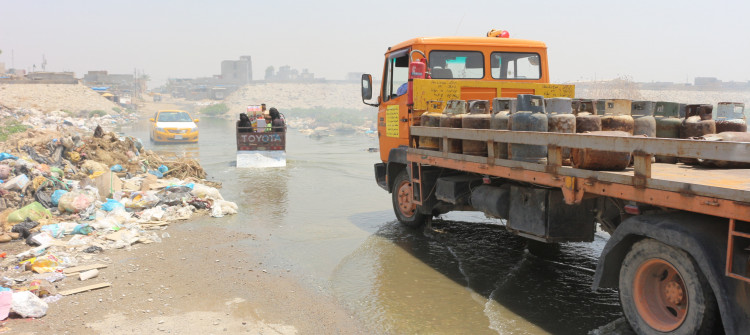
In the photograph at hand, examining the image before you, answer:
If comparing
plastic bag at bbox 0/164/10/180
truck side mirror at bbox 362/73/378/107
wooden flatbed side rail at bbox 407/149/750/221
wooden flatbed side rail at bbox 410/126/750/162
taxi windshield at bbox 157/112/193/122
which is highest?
truck side mirror at bbox 362/73/378/107

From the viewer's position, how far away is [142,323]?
4.75m

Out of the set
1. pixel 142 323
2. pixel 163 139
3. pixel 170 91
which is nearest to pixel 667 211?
pixel 142 323

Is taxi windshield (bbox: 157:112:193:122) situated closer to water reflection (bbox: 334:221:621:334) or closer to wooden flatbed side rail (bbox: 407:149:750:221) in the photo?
water reflection (bbox: 334:221:621:334)

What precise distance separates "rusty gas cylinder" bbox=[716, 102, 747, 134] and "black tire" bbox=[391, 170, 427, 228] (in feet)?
13.4

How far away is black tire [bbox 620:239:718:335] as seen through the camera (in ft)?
11.5

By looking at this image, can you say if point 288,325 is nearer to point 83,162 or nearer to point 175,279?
point 175,279

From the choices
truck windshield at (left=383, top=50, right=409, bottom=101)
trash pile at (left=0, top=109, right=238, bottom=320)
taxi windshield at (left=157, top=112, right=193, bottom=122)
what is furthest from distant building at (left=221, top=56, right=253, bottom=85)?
truck windshield at (left=383, top=50, right=409, bottom=101)

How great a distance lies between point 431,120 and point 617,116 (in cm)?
256

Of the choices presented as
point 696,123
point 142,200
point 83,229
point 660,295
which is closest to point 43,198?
point 142,200

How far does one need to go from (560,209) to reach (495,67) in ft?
11.5

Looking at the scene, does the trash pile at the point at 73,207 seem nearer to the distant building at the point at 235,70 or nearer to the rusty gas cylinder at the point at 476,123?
the rusty gas cylinder at the point at 476,123

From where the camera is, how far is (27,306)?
15.9 ft

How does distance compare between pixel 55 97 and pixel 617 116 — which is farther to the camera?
pixel 55 97

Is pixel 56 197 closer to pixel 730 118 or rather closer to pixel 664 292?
pixel 664 292
